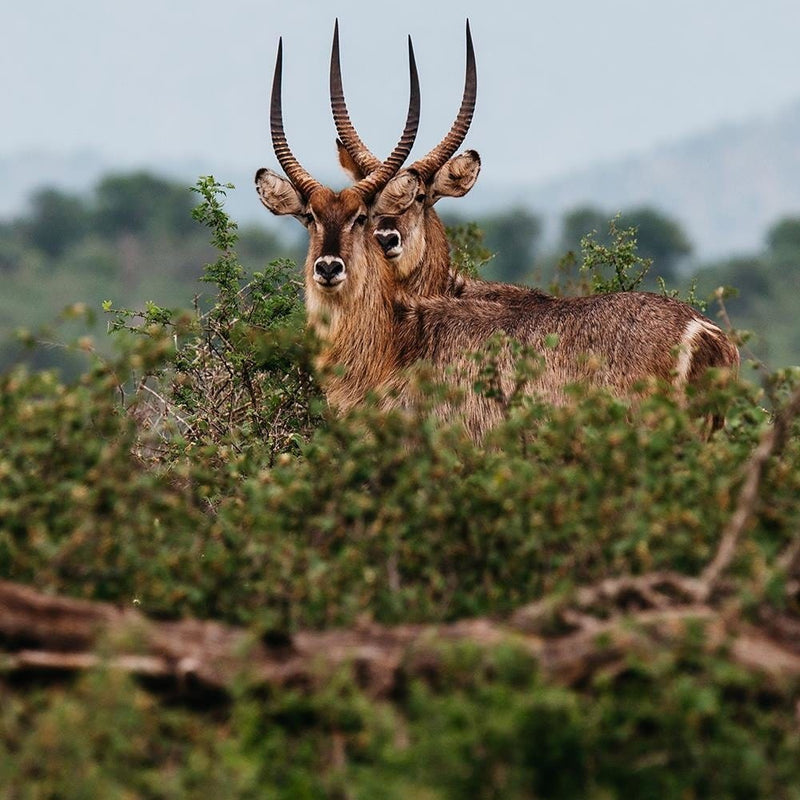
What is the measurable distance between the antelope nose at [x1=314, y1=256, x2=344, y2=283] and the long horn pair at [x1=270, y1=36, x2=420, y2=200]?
1.74 feet

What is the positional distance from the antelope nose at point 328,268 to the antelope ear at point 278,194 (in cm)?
66

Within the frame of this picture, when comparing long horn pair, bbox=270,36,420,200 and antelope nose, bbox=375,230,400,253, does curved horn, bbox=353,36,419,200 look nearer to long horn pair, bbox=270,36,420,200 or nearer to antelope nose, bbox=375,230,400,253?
long horn pair, bbox=270,36,420,200

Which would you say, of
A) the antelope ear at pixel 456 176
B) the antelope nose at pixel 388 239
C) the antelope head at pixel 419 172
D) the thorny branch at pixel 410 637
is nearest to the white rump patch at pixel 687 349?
the antelope head at pixel 419 172

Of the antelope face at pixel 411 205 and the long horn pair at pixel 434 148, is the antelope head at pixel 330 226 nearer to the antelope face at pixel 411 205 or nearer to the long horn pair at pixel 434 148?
the antelope face at pixel 411 205

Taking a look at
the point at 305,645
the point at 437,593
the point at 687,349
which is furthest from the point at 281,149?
the point at 305,645

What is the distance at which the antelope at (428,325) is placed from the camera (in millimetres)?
7312

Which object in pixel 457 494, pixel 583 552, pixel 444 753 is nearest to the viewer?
pixel 444 753

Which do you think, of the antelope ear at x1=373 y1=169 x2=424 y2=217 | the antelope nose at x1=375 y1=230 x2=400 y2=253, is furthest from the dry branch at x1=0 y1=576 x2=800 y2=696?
the antelope nose at x1=375 y1=230 x2=400 y2=253

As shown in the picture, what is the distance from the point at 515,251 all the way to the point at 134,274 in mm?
16815

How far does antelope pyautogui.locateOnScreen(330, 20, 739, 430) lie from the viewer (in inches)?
286

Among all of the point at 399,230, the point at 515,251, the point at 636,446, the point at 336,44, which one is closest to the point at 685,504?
the point at 636,446

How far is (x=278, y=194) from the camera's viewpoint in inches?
348

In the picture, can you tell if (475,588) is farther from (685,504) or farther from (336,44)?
(336,44)

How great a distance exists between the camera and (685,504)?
4988mm
